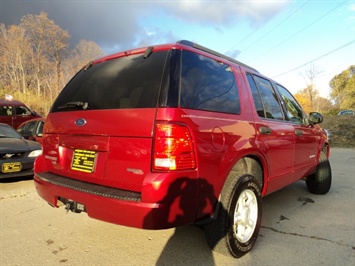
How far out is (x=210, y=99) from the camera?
8.59 ft

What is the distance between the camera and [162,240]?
322 centimetres

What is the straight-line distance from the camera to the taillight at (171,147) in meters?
2.22

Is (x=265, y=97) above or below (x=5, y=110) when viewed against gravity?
below

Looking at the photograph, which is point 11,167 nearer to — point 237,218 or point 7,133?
point 7,133

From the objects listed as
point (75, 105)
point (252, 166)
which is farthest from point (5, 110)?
point (252, 166)

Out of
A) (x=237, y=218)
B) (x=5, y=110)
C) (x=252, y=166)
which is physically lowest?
(x=237, y=218)

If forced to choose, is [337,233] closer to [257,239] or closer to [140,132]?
[257,239]

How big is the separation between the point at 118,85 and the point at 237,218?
5.62 feet

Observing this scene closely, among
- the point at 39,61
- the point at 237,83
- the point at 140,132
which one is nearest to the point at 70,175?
the point at 140,132

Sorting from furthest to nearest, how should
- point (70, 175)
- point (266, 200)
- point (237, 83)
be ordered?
point (266, 200) < point (237, 83) < point (70, 175)

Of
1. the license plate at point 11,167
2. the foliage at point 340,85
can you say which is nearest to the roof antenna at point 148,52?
the license plate at point 11,167

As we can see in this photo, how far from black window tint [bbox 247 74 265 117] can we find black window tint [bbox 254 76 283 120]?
0.10m

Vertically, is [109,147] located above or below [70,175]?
above

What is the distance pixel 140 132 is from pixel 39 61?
4214 centimetres
